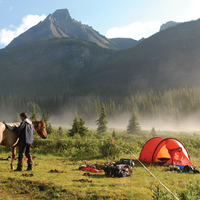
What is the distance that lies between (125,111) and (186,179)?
352 feet

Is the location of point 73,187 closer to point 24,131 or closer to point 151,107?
point 24,131

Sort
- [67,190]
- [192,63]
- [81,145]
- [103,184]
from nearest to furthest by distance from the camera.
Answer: [67,190] → [103,184] → [81,145] → [192,63]

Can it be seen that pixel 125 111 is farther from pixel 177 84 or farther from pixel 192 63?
pixel 192 63

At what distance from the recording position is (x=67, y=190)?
670 centimetres

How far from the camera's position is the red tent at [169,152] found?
42.0ft

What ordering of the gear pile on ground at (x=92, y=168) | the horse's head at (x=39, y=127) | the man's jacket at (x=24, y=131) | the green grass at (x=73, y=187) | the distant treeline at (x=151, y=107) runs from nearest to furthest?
the green grass at (x=73, y=187), the man's jacket at (x=24, y=131), the gear pile on ground at (x=92, y=168), the horse's head at (x=39, y=127), the distant treeline at (x=151, y=107)

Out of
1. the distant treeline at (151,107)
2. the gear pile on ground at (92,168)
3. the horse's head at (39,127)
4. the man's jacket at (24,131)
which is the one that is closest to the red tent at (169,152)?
the gear pile on ground at (92,168)

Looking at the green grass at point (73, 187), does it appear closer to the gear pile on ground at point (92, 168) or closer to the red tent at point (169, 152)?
the gear pile on ground at point (92, 168)

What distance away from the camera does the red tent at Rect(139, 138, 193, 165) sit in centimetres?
1280

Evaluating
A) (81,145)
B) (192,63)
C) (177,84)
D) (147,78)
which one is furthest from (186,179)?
(192,63)

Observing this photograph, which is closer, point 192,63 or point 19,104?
point 19,104

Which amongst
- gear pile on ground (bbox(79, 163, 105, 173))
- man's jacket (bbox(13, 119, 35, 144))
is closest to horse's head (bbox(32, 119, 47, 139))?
man's jacket (bbox(13, 119, 35, 144))

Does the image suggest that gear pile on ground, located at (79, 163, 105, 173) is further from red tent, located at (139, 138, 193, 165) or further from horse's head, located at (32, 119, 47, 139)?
red tent, located at (139, 138, 193, 165)

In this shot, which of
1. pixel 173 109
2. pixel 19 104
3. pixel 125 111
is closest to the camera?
pixel 173 109
